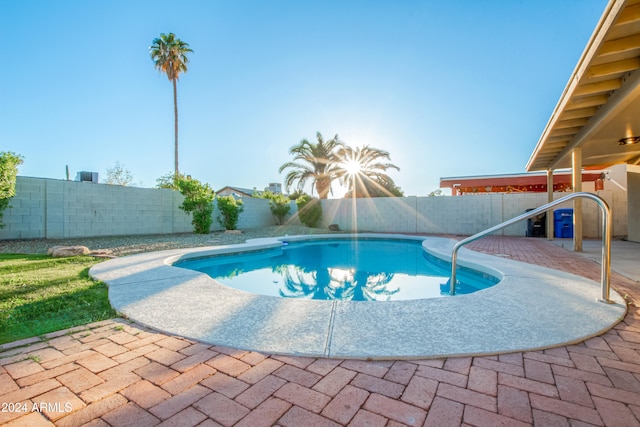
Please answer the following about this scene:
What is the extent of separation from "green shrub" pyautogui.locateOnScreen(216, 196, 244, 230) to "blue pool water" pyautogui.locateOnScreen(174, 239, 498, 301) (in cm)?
436

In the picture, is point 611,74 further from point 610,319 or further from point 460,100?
point 460,100

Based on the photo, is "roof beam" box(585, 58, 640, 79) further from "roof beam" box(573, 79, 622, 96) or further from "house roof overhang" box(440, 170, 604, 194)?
"house roof overhang" box(440, 170, 604, 194)

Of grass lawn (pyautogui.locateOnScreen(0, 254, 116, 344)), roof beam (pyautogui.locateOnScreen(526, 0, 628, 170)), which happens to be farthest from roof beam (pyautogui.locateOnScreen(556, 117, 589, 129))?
grass lawn (pyautogui.locateOnScreen(0, 254, 116, 344))

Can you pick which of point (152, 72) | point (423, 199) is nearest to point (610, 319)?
point (423, 199)

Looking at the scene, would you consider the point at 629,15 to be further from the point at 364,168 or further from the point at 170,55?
the point at 170,55

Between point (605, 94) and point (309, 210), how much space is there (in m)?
12.1

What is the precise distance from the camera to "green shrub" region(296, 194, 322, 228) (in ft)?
50.6

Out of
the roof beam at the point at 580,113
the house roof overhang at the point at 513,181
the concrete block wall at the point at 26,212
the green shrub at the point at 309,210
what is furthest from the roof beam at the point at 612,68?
the concrete block wall at the point at 26,212

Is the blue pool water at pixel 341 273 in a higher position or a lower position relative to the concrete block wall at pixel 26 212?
lower

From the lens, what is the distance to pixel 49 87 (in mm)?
11648

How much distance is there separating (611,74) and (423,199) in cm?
936

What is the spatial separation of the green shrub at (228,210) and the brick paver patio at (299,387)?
1069 centimetres

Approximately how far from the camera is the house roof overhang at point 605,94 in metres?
3.19

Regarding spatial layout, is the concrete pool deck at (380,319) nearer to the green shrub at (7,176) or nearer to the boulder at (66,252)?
the boulder at (66,252)
